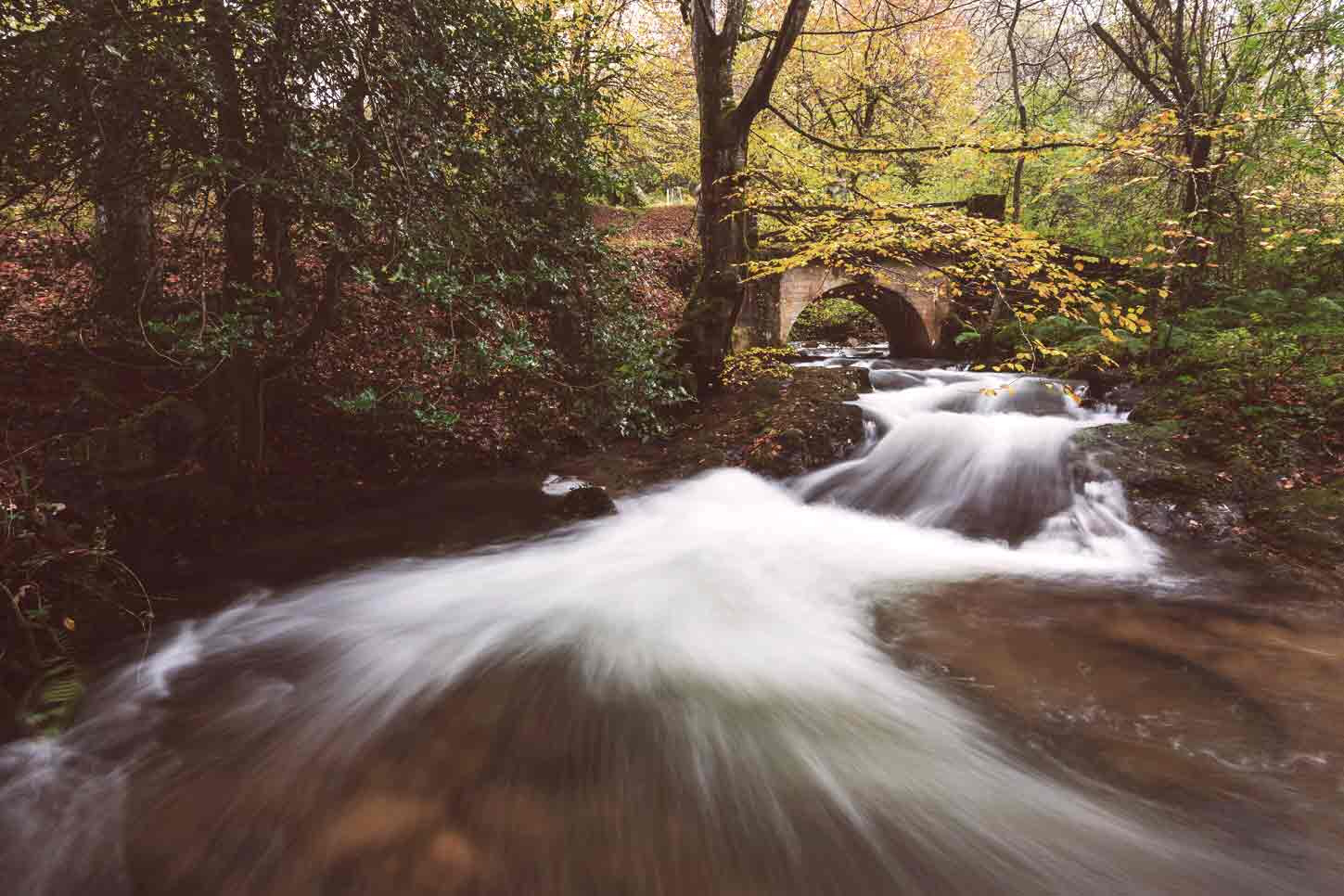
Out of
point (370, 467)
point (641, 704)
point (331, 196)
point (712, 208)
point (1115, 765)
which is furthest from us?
point (712, 208)

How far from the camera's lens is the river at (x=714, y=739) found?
2191 millimetres

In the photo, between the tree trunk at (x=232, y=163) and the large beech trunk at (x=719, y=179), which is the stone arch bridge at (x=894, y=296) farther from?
the tree trunk at (x=232, y=163)

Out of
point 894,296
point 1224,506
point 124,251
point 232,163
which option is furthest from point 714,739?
point 894,296

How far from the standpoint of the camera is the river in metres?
2.19

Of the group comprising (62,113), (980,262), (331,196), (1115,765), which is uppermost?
(62,113)

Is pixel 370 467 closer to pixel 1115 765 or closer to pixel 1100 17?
pixel 1115 765

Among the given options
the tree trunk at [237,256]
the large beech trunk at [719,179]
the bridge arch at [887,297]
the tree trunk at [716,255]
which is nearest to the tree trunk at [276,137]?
the tree trunk at [237,256]

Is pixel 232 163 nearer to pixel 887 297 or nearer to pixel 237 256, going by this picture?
pixel 237 256

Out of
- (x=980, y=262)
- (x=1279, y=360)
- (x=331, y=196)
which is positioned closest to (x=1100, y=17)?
(x=1279, y=360)

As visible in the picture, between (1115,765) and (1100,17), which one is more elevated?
(1100,17)

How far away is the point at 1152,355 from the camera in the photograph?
9438 mm

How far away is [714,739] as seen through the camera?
2979 mm

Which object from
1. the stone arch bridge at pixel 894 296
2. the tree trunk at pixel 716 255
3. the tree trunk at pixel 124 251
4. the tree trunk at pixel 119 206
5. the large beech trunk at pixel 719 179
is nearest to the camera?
the tree trunk at pixel 119 206

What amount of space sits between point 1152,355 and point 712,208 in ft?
23.8
